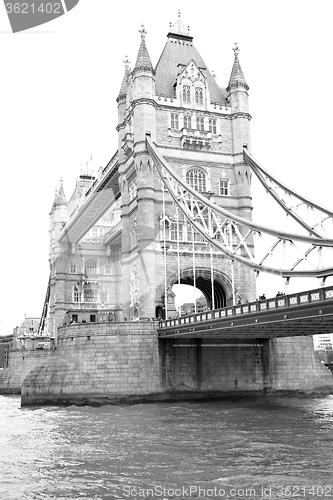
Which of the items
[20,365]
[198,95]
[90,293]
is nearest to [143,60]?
[198,95]

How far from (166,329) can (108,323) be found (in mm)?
3817

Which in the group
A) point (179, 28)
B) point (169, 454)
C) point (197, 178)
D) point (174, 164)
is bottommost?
point (169, 454)

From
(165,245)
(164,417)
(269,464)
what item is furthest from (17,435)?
(165,245)

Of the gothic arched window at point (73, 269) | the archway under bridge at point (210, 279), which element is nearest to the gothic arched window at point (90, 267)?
the gothic arched window at point (73, 269)

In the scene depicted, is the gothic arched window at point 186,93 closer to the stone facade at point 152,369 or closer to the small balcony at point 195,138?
the small balcony at point 195,138

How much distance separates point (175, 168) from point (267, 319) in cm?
2057

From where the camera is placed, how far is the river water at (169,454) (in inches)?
563

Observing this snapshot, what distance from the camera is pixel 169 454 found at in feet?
61.2

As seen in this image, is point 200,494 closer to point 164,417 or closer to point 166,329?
point 164,417

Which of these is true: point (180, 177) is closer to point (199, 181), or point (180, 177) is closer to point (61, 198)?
point (199, 181)

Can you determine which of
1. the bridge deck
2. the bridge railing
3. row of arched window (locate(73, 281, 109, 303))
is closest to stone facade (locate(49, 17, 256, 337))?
the bridge deck

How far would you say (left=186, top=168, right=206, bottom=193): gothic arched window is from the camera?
45750 mm

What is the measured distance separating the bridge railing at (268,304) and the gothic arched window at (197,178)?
1355 centimetres

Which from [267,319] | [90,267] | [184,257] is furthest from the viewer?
[90,267]
